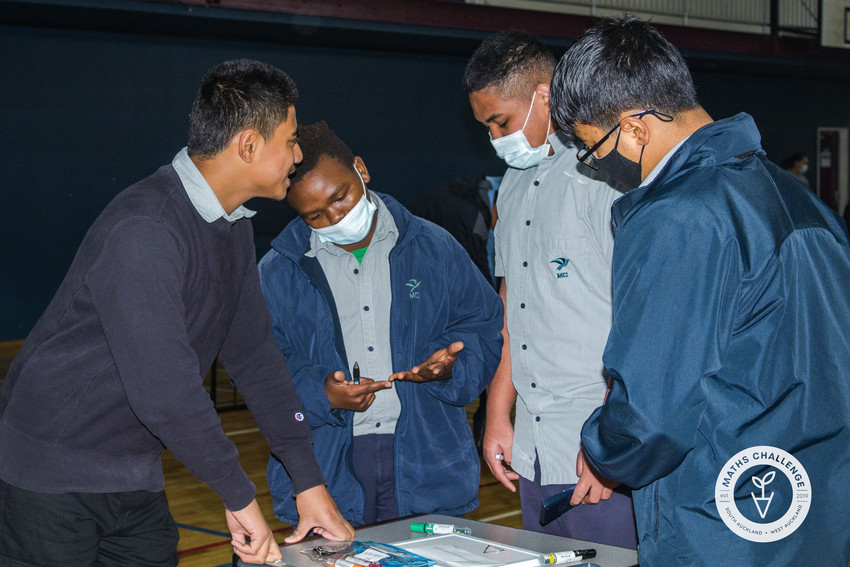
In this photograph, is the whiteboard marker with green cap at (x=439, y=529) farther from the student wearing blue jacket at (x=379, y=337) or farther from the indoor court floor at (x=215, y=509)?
the indoor court floor at (x=215, y=509)

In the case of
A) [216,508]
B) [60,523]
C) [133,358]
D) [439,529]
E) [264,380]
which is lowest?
[216,508]

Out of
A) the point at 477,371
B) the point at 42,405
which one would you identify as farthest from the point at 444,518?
the point at 42,405

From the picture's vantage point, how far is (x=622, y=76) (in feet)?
4.55

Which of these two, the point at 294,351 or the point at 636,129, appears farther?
the point at 294,351

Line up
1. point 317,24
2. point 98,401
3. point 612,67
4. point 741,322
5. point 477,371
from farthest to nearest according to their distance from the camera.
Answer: point 317,24 < point 477,371 < point 98,401 < point 612,67 < point 741,322

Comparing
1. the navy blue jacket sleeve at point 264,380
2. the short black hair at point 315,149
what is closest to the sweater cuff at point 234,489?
the navy blue jacket sleeve at point 264,380

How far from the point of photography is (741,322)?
128cm

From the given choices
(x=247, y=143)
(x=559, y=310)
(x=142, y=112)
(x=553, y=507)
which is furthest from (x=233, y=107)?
(x=142, y=112)

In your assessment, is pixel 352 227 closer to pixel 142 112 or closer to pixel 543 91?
pixel 543 91

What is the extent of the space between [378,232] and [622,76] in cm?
114

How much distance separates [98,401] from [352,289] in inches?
32.6

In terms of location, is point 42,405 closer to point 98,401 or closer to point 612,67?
point 98,401

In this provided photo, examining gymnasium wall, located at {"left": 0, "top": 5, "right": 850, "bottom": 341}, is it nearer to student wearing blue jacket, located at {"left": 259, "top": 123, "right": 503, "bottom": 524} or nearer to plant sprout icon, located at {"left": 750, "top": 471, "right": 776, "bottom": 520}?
student wearing blue jacket, located at {"left": 259, "top": 123, "right": 503, "bottom": 524}

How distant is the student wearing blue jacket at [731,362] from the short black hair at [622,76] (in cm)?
8
